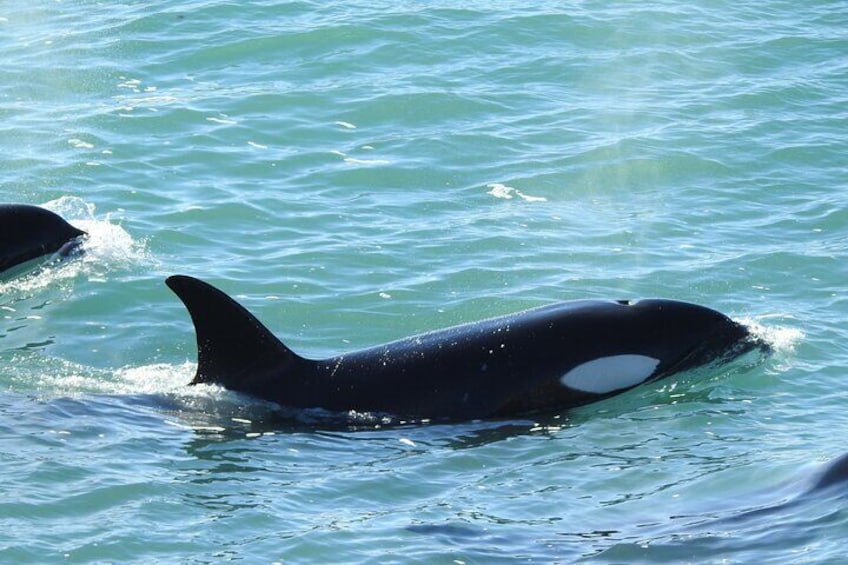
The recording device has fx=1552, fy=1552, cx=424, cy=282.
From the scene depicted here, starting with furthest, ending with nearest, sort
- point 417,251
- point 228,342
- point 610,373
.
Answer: point 417,251 < point 610,373 < point 228,342

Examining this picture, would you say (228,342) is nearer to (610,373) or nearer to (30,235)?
(610,373)

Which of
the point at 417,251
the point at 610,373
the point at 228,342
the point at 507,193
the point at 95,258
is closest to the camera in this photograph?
the point at 228,342

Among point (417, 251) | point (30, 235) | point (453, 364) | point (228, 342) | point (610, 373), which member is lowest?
point (610, 373)

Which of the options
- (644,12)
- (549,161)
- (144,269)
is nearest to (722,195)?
(549,161)

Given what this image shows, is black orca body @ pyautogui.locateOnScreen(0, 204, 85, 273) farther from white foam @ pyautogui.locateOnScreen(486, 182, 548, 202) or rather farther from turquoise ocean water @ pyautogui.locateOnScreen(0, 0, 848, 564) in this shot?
white foam @ pyautogui.locateOnScreen(486, 182, 548, 202)

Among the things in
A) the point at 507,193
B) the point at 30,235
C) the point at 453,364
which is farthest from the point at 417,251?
the point at 453,364

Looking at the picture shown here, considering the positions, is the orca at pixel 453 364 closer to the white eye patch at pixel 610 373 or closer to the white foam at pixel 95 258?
the white eye patch at pixel 610 373

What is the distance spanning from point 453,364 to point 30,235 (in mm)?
5603

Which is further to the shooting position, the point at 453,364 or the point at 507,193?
the point at 507,193

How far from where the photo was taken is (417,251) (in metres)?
14.8

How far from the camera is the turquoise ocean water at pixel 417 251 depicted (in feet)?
30.1

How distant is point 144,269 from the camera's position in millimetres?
14453

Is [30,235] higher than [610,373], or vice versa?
[30,235]

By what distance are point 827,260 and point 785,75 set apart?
6534 millimetres
